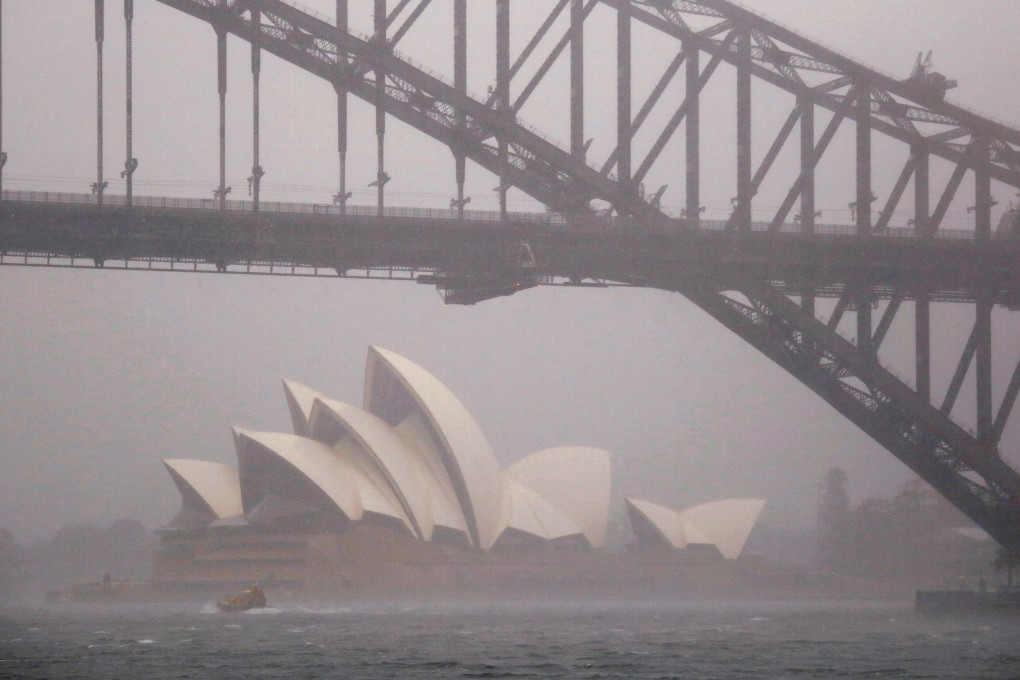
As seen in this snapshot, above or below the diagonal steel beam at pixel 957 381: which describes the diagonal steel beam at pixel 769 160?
above

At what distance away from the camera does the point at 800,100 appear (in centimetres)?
5988

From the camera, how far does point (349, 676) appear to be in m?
41.9

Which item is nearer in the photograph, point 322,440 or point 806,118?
point 806,118

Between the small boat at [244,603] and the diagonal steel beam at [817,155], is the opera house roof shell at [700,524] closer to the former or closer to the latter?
the small boat at [244,603]

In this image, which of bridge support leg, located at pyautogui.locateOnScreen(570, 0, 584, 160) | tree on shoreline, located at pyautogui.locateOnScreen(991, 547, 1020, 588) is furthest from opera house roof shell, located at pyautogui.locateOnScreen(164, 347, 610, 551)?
bridge support leg, located at pyautogui.locateOnScreen(570, 0, 584, 160)

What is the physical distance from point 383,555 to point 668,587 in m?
28.1

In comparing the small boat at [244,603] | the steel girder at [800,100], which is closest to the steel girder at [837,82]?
the steel girder at [800,100]

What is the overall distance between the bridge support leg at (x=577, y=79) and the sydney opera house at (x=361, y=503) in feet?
157

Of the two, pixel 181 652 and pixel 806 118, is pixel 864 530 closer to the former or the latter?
pixel 806 118

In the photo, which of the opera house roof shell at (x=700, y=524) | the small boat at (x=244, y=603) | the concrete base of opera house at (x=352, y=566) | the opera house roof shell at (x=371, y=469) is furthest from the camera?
the opera house roof shell at (x=700, y=524)

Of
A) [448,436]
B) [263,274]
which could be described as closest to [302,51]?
[263,274]

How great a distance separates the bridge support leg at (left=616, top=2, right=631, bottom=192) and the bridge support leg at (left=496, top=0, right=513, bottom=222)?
13.0ft

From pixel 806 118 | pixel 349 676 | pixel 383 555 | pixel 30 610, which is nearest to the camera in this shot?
pixel 349 676

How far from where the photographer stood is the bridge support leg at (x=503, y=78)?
55.5 m
